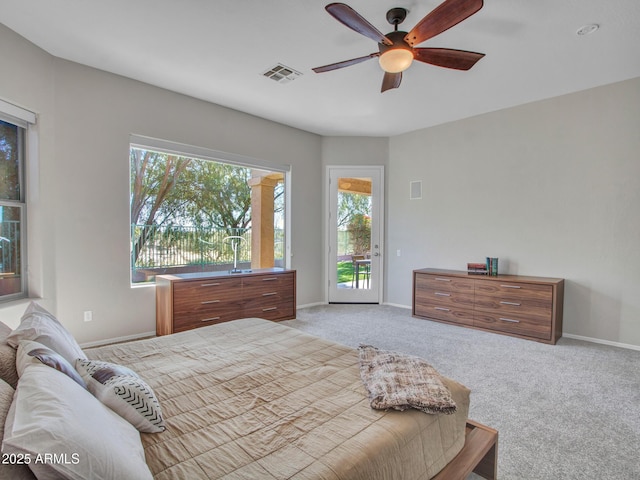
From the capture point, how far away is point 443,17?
2.12 m

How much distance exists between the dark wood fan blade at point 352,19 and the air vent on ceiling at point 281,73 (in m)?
1.33

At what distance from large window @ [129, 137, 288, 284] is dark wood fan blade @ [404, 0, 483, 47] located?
306 centimetres

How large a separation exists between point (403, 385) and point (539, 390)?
6.14 ft

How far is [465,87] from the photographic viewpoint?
3877 millimetres

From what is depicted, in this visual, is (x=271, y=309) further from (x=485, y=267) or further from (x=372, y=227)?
(x=485, y=267)

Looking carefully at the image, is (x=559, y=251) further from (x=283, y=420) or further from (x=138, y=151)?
(x=138, y=151)

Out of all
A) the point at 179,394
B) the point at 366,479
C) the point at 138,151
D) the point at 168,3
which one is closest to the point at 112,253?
the point at 138,151

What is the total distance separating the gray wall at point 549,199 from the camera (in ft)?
12.2

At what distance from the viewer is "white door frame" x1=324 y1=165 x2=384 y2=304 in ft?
19.2

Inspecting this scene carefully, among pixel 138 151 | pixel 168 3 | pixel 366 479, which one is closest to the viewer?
pixel 366 479

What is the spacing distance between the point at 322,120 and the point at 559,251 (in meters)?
3.64

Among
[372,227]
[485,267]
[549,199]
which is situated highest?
[549,199]

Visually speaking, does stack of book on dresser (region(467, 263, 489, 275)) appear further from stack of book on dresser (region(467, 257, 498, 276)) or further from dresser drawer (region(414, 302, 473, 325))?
dresser drawer (region(414, 302, 473, 325))

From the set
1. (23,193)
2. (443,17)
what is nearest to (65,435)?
(443,17)
